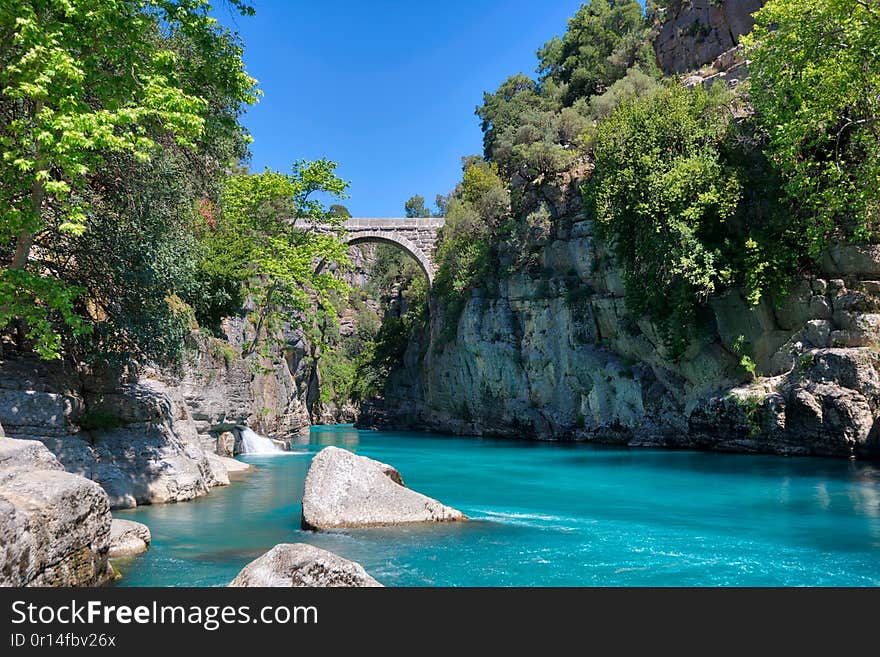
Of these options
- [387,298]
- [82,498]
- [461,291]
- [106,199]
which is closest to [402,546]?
[82,498]

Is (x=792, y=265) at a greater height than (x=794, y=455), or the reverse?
(x=792, y=265)

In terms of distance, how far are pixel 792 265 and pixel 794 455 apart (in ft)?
21.3

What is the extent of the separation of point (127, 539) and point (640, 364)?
25.7 meters

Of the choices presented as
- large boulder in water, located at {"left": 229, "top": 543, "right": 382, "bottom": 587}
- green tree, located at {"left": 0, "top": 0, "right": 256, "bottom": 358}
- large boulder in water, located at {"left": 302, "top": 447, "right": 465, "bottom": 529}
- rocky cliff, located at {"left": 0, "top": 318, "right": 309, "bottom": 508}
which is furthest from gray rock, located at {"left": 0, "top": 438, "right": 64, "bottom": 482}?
large boulder in water, located at {"left": 302, "top": 447, "right": 465, "bottom": 529}

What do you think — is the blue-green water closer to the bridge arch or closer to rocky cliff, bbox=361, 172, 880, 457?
rocky cliff, bbox=361, 172, 880, 457

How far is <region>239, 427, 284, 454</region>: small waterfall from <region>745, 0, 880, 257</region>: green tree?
21.4 metres

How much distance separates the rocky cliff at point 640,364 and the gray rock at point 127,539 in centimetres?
1965

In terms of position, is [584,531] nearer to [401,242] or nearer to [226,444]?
[226,444]

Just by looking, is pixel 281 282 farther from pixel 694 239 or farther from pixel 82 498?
pixel 82 498

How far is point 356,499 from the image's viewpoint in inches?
444

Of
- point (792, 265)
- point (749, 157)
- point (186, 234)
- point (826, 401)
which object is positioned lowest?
point (826, 401)

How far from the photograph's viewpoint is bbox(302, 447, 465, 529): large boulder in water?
Result: 11016 millimetres

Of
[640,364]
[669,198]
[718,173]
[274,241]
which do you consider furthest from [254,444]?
[718,173]

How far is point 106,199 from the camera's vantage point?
12.9m
